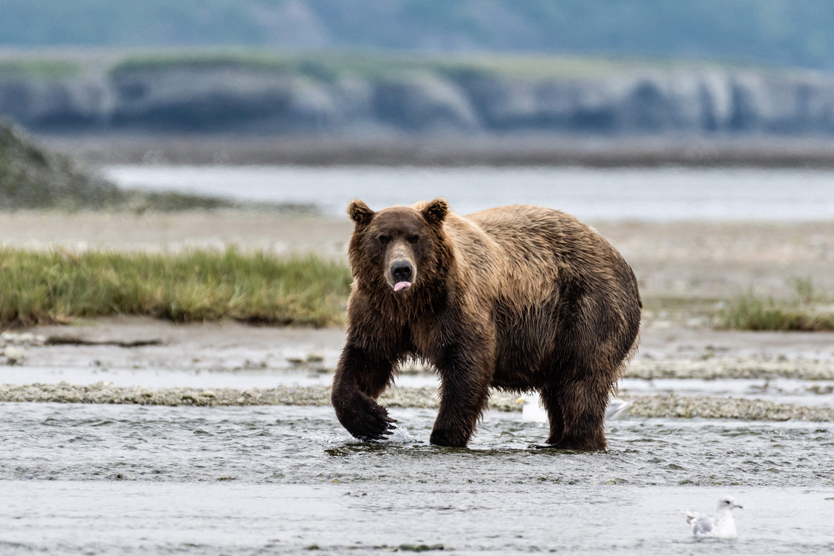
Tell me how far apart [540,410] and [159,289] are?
535 centimetres

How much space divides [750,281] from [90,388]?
1281 cm

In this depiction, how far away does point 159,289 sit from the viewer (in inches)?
492

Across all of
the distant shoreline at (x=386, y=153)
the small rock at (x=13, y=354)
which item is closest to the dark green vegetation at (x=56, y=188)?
the small rock at (x=13, y=354)

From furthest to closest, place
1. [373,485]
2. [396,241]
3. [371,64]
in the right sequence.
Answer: [371,64] → [396,241] → [373,485]

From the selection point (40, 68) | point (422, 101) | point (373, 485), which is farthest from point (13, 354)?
point (422, 101)

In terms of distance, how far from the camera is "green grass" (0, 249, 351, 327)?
12.0 m

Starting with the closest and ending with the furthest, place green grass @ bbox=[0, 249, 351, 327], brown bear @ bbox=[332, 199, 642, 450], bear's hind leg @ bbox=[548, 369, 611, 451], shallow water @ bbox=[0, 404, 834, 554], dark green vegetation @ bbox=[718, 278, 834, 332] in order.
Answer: shallow water @ bbox=[0, 404, 834, 554]
brown bear @ bbox=[332, 199, 642, 450]
bear's hind leg @ bbox=[548, 369, 611, 451]
green grass @ bbox=[0, 249, 351, 327]
dark green vegetation @ bbox=[718, 278, 834, 332]

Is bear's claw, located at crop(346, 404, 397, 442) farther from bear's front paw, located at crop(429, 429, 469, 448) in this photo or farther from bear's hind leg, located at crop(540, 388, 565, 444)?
bear's hind leg, located at crop(540, 388, 565, 444)

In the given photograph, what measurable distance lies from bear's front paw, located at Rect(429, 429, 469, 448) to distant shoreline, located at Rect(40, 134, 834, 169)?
93047 millimetres

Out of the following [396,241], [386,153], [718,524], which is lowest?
[718,524]

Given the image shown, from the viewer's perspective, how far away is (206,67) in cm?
15688

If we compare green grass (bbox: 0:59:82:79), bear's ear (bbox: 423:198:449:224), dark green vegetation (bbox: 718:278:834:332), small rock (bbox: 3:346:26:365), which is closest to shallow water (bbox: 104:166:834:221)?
dark green vegetation (bbox: 718:278:834:332)

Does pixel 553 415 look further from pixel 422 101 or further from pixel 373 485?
pixel 422 101

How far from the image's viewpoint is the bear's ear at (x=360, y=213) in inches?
277
